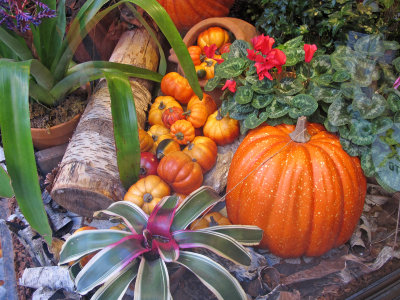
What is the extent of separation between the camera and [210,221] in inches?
56.2

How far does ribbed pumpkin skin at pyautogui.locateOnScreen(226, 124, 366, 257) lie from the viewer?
4.46 feet

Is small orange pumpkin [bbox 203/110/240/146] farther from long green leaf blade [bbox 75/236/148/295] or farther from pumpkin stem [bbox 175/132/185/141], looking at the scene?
long green leaf blade [bbox 75/236/148/295]

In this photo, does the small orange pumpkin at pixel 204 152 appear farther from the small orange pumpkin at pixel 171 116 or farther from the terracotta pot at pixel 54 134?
the terracotta pot at pixel 54 134

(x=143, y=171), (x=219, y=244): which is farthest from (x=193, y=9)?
(x=219, y=244)

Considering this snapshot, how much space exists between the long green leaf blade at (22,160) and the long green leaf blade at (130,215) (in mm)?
300

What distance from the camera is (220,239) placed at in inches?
43.4

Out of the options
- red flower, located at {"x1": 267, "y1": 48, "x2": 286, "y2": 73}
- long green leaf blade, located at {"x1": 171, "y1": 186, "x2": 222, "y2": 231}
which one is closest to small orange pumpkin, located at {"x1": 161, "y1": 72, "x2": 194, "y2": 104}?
red flower, located at {"x1": 267, "y1": 48, "x2": 286, "y2": 73}

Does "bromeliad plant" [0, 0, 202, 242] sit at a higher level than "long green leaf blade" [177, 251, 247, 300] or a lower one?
higher

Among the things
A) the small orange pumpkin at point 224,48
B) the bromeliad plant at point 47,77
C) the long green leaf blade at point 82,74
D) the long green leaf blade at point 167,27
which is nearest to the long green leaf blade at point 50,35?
the bromeliad plant at point 47,77

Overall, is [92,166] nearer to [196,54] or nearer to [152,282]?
[152,282]

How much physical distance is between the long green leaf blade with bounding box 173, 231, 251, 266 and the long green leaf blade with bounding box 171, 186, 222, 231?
7 cm

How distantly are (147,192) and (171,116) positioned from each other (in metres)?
0.64

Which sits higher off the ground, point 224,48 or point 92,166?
point 224,48

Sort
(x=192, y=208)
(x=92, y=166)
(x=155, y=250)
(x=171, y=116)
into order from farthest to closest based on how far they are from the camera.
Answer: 1. (x=171, y=116)
2. (x=92, y=166)
3. (x=192, y=208)
4. (x=155, y=250)
